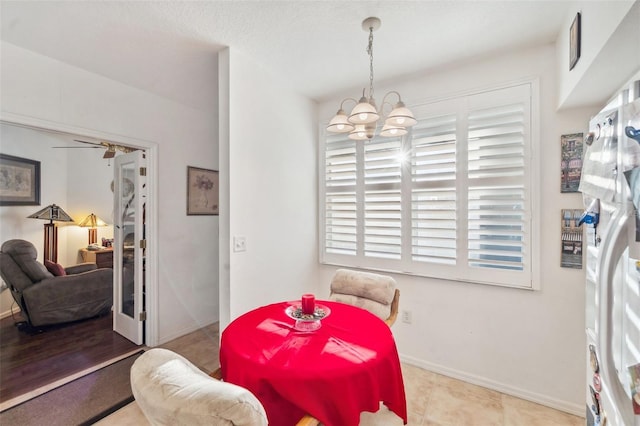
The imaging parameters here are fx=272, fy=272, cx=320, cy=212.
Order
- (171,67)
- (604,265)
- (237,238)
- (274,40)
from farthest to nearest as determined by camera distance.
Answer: (171,67)
(237,238)
(274,40)
(604,265)

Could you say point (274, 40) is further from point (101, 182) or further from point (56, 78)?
point (101, 182)

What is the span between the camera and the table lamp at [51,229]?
425 centimetres

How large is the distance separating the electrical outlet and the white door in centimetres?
143

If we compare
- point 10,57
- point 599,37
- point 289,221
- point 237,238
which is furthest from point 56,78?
point 599,37

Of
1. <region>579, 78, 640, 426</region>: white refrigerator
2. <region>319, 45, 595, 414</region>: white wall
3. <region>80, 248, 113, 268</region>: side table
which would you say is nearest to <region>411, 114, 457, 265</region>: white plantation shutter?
<region>319, 45, 595, 414</region>: white wall

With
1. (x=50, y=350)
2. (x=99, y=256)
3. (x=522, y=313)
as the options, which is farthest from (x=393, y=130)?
(x=99, y=256)

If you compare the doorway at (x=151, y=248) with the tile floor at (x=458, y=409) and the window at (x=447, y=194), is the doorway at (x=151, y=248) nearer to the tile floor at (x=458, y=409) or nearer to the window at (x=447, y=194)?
the tile floor at (x=458, y=409)

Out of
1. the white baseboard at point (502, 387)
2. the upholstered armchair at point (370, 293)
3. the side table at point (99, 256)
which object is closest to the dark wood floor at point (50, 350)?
the side table at point (99, 256)

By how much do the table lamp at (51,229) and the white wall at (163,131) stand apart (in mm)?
2865

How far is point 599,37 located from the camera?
1.20m

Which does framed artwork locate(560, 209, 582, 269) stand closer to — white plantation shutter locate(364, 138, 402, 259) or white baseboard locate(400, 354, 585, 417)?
white baseboard locate(400, 354, 585, 417)

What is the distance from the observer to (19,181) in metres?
3.93

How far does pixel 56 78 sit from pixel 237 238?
76.2 inches

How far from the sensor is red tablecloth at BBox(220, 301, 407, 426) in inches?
41.6
